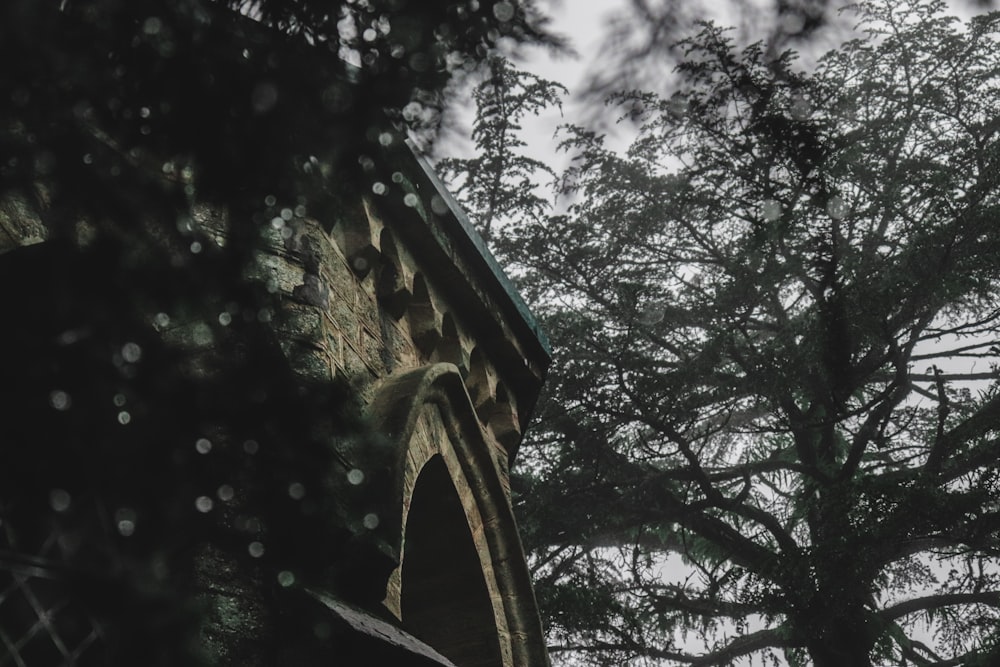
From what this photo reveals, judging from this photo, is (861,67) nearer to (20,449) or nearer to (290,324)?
(290,324)

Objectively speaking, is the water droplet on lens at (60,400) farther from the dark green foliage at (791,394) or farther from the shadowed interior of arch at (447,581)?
the dark green foliage at (791,394)

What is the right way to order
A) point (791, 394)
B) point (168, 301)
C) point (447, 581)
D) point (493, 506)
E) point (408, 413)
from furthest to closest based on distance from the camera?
point (791, 394)
point (493, 506)
point (447, 581)
point (408, 413)
point (168, 301)

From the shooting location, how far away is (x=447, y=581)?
477 centimetres

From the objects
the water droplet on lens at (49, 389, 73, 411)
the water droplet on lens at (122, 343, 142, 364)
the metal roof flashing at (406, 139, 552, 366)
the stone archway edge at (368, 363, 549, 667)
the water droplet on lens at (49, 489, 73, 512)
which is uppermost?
the metal roof flashing at (406, 139, 552, 366)

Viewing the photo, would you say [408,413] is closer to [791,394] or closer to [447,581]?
[447,581]

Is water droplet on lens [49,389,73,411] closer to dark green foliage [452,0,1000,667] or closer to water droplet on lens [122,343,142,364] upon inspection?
water droplet on lens [122,343,142,364]

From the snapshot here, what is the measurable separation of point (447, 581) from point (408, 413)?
1444mm

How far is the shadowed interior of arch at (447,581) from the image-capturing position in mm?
4672

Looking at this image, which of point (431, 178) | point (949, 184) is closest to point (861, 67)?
point (949, 184)

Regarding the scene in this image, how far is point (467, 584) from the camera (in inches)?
188

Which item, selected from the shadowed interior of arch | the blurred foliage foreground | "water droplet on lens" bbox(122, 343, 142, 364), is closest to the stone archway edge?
the shadowed interior of arch

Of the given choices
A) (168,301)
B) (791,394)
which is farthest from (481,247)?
(791,394)

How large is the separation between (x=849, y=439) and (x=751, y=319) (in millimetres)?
2885

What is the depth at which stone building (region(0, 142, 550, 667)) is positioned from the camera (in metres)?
2.47
